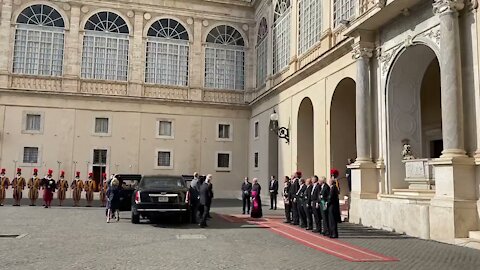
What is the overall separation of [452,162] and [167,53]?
24.9 metres

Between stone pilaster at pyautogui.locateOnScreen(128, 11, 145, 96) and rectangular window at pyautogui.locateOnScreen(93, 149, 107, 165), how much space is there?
4.61m

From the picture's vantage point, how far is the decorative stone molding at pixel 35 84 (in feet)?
98.2

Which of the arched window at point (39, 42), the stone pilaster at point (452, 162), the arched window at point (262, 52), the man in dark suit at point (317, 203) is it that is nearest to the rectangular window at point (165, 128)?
the arched window at point (262, 52)

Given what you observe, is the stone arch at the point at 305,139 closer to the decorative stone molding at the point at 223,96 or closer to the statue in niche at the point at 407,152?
the statue in niche at the point at 407,152

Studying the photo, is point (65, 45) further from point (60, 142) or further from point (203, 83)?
point (203, 83)

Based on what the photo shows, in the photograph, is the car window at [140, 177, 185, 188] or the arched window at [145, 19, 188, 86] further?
the arched window at [145, 19, 188, 86]

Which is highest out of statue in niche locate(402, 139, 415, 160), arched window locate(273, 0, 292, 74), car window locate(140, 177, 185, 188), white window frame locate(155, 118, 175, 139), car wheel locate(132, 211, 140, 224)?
arched window locate(273, 0, 292, 74)

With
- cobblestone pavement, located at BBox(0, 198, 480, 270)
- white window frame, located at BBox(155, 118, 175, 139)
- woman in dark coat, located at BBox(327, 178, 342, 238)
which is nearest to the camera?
cobblestone pavement, located at BBox(0, 198, 480, 270)

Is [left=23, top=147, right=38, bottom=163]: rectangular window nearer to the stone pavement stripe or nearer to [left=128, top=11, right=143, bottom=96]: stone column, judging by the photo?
[left=128, top=11, right=143, bottom=96]: stone column

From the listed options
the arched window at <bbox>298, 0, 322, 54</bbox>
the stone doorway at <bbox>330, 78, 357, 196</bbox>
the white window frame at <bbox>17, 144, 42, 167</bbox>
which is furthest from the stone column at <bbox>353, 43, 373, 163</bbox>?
the white window frame at <bbox>17, 144, 42, 167</bbox>

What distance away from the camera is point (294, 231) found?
1373 cm

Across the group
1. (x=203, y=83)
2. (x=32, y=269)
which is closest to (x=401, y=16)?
(x=32, y=269)

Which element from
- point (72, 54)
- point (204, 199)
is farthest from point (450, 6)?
point (72, 54)

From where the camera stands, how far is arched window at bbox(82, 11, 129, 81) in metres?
31.4
